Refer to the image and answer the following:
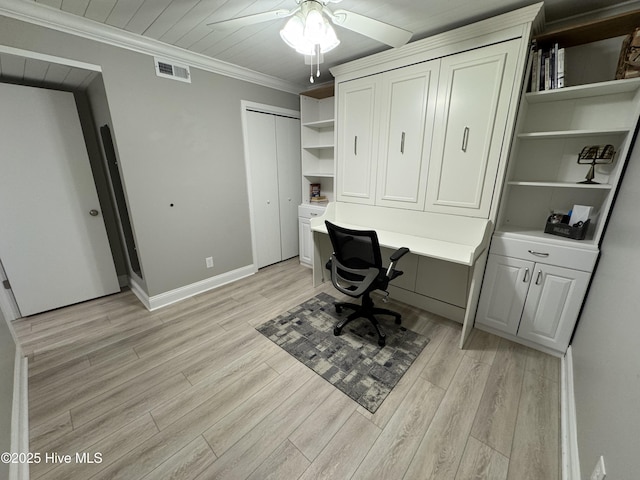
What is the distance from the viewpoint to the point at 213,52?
7.88 feet

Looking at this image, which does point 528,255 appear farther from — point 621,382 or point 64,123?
point 64,123

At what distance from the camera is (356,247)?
194 cm

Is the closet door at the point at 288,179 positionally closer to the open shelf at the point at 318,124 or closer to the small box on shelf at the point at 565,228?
the open shelf at the point at 318,124

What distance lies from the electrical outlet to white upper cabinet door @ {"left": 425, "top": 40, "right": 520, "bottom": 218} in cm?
152

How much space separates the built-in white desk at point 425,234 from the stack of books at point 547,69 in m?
0.99

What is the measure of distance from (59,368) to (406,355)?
255 cm

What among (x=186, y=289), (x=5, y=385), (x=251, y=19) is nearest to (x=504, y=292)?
(x=251, y=19)

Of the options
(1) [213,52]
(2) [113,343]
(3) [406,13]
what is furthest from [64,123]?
(3) [406,13]

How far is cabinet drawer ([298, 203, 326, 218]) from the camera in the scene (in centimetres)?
332

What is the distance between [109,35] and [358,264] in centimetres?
260

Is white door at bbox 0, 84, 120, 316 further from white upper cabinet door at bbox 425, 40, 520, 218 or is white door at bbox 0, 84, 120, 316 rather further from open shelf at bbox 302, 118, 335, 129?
white upper cabinet door at bbox 425, 40, 520, 218

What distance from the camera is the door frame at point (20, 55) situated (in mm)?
1706

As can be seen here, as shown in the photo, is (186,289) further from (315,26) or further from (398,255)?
(315,26)

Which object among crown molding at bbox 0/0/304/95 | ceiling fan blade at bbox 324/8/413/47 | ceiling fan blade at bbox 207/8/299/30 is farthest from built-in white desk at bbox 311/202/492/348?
crown molding at bbox 0/0/304/95
